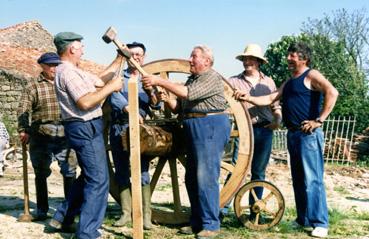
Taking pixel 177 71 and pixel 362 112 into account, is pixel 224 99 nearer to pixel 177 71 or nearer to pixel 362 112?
pixel 177 71

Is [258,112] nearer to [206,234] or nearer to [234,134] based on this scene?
[234,134]

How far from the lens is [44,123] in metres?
5.89

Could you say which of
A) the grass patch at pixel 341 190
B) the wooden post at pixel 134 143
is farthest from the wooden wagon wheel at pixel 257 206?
the grass patch at pixel 341 190

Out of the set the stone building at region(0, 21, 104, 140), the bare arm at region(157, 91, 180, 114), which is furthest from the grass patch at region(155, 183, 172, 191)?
the stone building at region(0, 21, 104, 140)

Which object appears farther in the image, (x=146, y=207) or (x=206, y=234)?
(x=146, y=207)

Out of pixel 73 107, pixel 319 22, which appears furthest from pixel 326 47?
pixel 73 107

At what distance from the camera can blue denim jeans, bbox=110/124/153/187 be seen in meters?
5.63

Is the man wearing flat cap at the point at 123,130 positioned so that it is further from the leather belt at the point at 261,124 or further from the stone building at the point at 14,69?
the stone building at the point at 14,69

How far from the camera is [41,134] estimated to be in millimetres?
5883

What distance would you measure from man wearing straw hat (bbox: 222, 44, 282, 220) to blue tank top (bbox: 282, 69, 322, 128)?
2.02 ft

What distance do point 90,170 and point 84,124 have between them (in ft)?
1.44

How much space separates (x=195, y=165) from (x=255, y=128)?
1.18 meters

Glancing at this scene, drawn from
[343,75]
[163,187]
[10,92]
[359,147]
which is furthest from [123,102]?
[343,75]

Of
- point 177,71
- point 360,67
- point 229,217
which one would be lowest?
point 229,217
